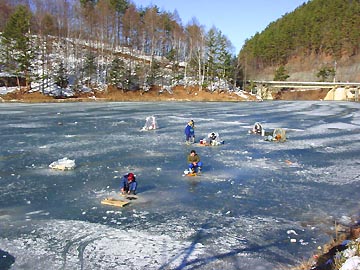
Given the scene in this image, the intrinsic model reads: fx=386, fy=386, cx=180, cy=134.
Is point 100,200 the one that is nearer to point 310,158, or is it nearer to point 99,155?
point 99,155

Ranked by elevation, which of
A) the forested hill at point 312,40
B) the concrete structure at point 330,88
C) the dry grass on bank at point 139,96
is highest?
the forested hill at point 312,40

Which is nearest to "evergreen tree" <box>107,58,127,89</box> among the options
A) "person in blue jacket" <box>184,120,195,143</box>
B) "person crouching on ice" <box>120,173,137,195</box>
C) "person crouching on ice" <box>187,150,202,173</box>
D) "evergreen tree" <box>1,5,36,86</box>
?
"evergreen tree" <box>1,5,36,86</box>

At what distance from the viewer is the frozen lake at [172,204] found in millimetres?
6805

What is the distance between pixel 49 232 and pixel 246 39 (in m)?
142

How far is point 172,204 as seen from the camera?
31.8ft

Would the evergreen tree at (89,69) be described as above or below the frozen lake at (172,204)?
above

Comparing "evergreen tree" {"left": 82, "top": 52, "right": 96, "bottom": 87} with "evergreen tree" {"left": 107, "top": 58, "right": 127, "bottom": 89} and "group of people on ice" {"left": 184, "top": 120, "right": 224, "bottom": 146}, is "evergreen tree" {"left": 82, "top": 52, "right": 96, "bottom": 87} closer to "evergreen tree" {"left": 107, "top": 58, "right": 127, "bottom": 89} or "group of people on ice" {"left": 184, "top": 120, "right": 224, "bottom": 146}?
"evergreen tree" {"left": 107, "top": 58, "right": 127, "bottom": 89}

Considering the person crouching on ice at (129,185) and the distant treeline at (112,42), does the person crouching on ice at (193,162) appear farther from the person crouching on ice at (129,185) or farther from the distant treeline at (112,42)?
the distant treeline at (112,42)

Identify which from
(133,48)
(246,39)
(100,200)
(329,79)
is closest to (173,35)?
(133,48)

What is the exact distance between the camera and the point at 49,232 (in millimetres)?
7691

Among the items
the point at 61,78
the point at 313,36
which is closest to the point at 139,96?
the point at 61,78

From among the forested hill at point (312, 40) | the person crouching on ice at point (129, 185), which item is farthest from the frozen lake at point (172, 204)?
the forested hill at point (312, 40)

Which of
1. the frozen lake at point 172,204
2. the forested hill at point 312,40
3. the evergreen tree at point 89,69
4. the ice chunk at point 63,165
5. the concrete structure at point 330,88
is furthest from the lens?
the forested hill at point 312,40

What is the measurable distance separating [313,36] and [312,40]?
1168mm
